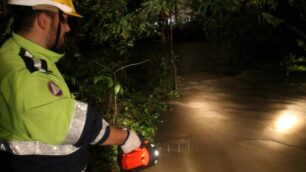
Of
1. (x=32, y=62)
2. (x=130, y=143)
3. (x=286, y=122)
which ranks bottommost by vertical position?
(x=286, y=122)

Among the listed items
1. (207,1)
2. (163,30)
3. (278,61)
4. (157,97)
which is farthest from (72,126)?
(278,61)

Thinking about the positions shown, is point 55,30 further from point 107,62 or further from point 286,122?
point 286,122

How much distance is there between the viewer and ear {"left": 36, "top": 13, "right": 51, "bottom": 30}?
6.35 ft

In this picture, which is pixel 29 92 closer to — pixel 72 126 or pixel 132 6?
pixel 72 126

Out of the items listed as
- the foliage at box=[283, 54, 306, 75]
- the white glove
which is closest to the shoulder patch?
the white glove

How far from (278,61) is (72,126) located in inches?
439

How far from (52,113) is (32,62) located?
0.28 metres

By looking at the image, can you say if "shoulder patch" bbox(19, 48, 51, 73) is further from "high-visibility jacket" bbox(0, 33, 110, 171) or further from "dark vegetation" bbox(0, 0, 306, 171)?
"dark vegetation" bbox(0, 0, 306, 171)

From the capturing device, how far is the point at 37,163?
1.91 metres

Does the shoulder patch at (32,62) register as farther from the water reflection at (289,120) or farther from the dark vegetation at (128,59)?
→ the water reflection at (289,120)

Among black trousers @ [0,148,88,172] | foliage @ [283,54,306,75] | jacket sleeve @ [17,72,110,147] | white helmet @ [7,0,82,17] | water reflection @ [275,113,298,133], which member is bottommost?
water reflection @ [275,113,298,133]

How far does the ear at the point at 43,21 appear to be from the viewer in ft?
6.35

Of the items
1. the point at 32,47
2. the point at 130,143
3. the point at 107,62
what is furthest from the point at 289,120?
the point at 32,47

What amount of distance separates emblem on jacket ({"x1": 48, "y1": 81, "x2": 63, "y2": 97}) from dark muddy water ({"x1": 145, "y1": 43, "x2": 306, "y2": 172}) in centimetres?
301
